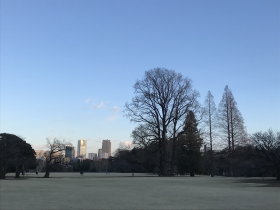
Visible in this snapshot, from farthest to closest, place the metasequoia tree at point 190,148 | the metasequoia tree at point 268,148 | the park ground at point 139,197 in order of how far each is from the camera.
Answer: the metasequoia tree at point 190,148
the metasequoia tree at point 268,148
the park ground at point 139,197

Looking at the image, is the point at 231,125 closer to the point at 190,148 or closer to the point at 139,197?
the point at 190,148

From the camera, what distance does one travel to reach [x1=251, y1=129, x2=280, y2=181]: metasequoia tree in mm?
33750

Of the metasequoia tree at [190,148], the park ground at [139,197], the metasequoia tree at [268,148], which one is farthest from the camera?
the metasequoia tree at [190,148]

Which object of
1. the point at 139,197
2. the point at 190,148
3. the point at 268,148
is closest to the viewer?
the point at 139,197

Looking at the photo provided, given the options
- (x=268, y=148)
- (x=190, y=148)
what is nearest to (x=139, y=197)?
(x=268, y=148)

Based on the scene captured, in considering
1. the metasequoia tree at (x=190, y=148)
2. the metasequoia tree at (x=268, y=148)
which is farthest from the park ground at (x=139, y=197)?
the metasequoia tree at (x=190, y=148)

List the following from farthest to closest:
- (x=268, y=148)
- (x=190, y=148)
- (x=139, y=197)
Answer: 1. (x=190, y=148)
2. (x=268, y=148)
3. (x=139, y=197)

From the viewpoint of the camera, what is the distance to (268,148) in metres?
34.6

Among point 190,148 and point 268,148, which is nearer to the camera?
point 268,148

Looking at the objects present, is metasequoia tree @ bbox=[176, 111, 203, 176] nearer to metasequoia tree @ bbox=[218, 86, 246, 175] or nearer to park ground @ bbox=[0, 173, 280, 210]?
metasequoia tree @ bbox=[218, 86, 246, 175]

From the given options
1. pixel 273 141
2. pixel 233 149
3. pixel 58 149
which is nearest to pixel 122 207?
pixel 273 141

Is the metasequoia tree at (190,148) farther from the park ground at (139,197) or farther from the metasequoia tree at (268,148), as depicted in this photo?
the park ground at (139,197)

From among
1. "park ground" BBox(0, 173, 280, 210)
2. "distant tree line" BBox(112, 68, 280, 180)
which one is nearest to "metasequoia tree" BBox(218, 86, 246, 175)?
"distant tree line" BBox(112, 68, 280, 180)

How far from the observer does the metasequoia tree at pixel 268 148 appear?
111 feet
